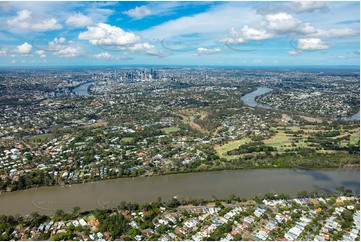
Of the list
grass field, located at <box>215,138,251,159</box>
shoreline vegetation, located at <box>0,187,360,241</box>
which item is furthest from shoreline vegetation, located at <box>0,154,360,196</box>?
shoreline vegetation, located at <box>0,187,360,241</box>

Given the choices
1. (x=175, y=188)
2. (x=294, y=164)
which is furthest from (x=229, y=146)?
(x=175, y=188)

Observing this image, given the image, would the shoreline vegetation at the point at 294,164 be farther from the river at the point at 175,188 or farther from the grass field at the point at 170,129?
the grass field at the point at 170,129

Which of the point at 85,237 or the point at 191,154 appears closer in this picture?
the point at 85,237

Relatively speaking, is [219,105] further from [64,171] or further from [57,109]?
[64,171]

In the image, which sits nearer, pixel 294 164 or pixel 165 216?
pixel 165 216

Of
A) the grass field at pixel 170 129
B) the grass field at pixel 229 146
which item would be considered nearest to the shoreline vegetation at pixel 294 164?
the grass field at pixel 229 146

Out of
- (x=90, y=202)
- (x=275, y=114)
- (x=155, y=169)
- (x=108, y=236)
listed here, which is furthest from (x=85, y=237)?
(x=275, y=114)

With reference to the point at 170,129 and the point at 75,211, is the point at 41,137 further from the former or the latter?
the point at 75,211

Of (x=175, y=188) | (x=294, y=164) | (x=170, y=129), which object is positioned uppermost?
(x=170, y=129)
